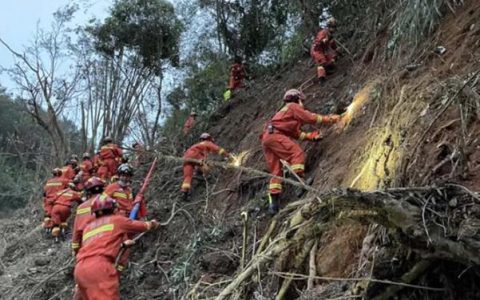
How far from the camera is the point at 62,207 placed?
13.4 meters

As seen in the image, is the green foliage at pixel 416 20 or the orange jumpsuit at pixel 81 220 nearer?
the green foliage at pixel 416 20

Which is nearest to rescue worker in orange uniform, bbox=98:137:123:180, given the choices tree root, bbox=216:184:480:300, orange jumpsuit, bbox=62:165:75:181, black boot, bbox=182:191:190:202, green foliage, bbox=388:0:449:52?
orange jumpsuit, bbox=62:165:75:181

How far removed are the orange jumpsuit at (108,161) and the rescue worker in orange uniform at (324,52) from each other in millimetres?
5343

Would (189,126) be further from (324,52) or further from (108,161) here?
(324,52)

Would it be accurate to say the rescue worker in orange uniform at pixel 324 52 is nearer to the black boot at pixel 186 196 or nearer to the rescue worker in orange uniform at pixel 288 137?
the rescue worker in orange uniform at pixel 288 137

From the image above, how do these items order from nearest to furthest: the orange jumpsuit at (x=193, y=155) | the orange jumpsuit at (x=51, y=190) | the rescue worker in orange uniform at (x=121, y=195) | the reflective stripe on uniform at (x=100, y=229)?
the reflective stripe on uniform at (x=100, y=229) < the rescue worker in orange uniform at (x=121, y=195) < the orange jumpsuit at (x=193, y=155) < the orange jumpsuit at (x=51, y=190)

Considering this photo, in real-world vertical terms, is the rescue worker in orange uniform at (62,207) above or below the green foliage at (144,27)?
below

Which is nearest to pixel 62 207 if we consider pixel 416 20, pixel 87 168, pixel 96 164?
pixel 96 164

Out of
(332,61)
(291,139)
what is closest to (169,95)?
(332,61)

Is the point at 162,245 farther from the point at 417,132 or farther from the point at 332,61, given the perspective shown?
the point at 417,132

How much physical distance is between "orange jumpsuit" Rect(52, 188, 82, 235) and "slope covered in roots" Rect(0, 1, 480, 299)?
59 cm

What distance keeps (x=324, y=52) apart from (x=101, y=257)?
6360 millimetres

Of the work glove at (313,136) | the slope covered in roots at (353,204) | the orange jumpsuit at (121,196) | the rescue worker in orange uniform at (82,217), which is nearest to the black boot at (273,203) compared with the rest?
the slope covered in roots at (353,204)

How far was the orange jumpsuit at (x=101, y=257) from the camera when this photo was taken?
24.3 ft
